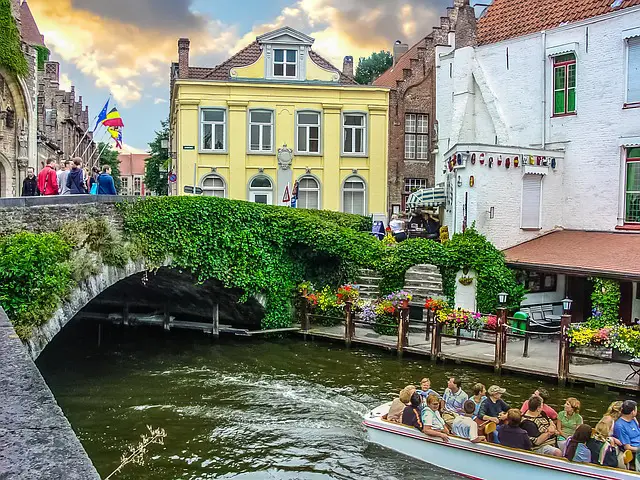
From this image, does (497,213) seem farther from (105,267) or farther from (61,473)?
(61,473)

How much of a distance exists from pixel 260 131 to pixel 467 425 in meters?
20.8

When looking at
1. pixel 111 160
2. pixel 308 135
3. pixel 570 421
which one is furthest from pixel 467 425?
pixel 111 160

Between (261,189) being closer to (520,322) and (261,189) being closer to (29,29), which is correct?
(520,322)

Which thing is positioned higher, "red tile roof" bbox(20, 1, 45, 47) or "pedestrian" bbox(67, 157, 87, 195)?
"red tile roof" bbox(20, 1, 45, 47)

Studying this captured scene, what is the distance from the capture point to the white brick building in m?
20.3

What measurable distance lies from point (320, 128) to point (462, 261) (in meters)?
12.2

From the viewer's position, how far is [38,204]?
536 inches

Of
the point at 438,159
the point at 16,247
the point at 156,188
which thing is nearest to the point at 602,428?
the point at 16,247

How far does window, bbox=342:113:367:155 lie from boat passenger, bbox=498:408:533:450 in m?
A: 21.4

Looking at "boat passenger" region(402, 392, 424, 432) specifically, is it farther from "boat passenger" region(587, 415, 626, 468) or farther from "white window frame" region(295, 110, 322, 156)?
"white window frame" region(295, 110, 322, 156)

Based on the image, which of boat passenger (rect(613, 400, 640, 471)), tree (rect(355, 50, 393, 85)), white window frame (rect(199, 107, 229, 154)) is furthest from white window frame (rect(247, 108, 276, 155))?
tree (rect(355, 50, 393, 85))

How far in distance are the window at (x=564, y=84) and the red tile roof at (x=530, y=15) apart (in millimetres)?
1266

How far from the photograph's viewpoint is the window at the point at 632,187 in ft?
66.1

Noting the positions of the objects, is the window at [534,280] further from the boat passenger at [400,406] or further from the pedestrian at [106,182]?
the pedestrian at [106,182]
